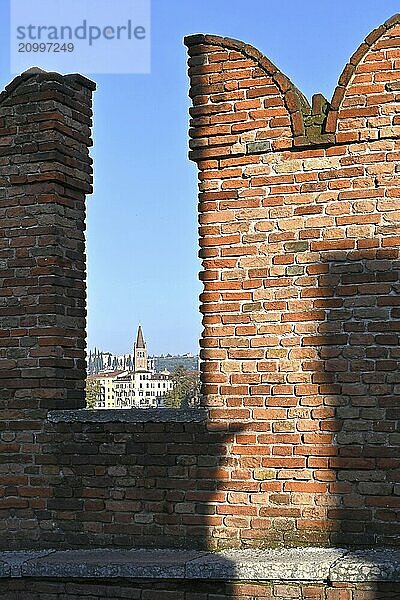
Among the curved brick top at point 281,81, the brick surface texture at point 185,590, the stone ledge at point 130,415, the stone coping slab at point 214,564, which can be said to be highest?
the curved brick top at point 281,81

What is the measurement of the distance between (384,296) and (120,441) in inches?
72.5

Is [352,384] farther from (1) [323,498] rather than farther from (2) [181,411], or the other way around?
(2) [181,411]

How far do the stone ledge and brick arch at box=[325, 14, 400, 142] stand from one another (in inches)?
73.6

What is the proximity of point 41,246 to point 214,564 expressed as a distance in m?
2.30

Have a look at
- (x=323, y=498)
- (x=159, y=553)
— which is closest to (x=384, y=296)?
(x=323, y=498)

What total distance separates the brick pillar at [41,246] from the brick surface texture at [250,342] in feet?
0.05

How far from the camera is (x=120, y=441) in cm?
523

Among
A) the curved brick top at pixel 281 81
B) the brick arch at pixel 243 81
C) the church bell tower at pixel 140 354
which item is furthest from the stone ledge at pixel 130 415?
the church bell tower at pixel 140 354

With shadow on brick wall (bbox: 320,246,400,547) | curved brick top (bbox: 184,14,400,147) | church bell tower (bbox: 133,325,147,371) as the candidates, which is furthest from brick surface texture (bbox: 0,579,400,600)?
church bell tower (bbox: 133,325,147,371)

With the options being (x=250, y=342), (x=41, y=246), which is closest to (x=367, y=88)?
(x=250, y=342)

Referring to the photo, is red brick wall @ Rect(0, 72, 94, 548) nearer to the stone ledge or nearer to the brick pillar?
the brick pillar

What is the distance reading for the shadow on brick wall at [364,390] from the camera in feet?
15.3

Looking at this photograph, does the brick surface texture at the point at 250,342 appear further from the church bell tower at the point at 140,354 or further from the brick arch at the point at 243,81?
the church bell tower at the point at 140,354

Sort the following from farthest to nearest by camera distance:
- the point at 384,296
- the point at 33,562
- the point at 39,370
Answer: the point at 39,370 < the point at 33,562 < the point at 384,296
